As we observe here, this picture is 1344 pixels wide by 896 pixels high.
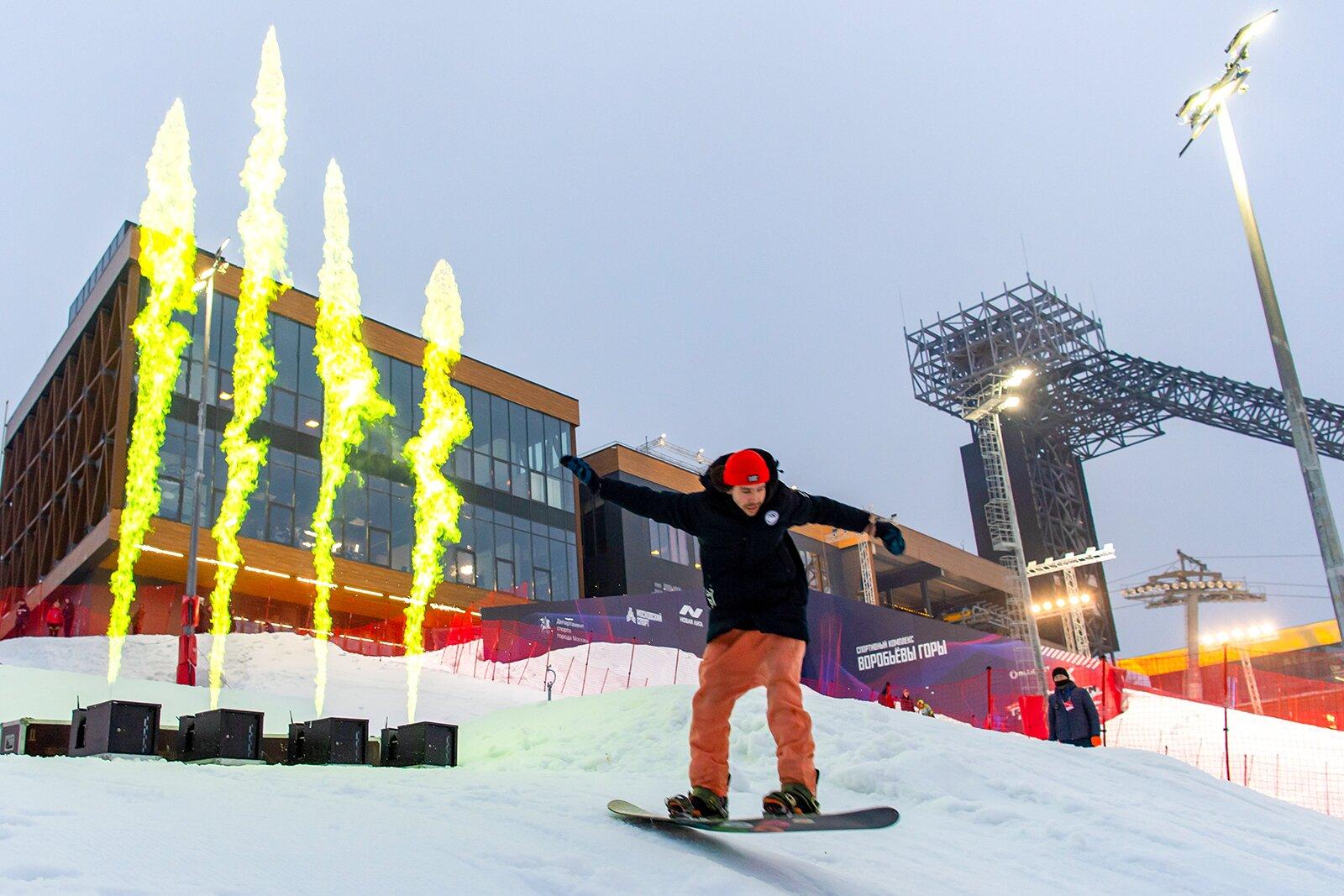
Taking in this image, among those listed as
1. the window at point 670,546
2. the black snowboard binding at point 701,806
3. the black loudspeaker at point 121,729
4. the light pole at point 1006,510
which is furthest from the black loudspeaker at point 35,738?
the window at point 670,546

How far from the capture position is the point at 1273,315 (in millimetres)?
11250

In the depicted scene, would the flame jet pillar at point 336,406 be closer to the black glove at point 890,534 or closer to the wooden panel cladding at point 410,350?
the wooden panel cladding at point 410,350

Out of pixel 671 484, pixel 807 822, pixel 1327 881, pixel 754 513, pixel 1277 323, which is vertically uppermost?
pixel 671 484

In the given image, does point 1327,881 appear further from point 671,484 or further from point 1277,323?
point 671,484

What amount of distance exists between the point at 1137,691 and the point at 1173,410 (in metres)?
41.9

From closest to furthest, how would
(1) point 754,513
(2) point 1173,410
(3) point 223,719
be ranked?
(1) point 754,513 < (3) point 223,719 < (2) point 1173,410

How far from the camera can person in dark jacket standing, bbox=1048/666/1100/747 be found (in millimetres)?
12055

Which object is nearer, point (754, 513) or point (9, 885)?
point (9, 885)

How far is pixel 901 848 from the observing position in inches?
249

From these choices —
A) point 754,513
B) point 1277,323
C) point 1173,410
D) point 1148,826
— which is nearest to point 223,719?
point 754,513

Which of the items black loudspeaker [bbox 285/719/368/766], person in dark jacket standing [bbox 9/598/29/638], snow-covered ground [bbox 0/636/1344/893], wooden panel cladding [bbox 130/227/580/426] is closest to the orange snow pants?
snow-covered ground [bbox 0/636/1344/893]

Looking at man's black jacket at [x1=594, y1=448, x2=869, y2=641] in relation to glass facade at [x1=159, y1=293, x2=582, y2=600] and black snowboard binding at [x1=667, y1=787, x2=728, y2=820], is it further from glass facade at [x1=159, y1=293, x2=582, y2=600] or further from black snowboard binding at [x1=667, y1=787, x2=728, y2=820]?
glass facade at [x1=159, y1=293, x2=582, y2=600]

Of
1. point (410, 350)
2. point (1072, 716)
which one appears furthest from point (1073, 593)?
point (1072, 716)

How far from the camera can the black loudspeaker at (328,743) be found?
928 cm
